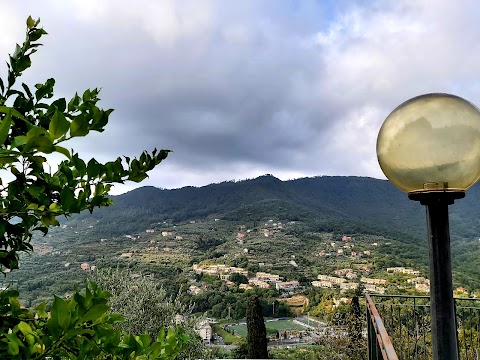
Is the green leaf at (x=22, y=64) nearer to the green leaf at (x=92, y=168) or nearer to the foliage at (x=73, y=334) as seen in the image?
the green leaf at (x=92, y=168)

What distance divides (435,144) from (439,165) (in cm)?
7

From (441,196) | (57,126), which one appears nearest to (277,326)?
(441,196)

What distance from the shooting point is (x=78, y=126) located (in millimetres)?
584

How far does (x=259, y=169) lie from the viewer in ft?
143

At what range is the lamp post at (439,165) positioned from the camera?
4.56ft

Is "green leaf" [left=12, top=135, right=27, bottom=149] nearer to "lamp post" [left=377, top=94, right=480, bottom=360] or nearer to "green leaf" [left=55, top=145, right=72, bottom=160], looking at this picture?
"green leaf" [left=55, top=145, right=72, bottom=160]

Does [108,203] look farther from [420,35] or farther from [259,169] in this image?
[259,169]

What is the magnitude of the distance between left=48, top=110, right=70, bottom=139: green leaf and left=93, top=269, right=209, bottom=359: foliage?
9063 mm

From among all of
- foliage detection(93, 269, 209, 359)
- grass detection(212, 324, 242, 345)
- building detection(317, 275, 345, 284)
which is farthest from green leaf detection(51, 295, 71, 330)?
building detection(317, 275, 345, 284)

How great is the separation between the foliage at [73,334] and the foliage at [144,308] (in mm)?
8655

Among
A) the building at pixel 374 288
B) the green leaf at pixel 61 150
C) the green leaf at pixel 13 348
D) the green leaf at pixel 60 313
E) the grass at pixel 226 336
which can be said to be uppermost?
the green leaf at pixel 61 150

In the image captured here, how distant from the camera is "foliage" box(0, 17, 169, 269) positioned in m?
0.58

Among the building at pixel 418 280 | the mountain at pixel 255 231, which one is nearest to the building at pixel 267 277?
the mountain at pixel 255 231

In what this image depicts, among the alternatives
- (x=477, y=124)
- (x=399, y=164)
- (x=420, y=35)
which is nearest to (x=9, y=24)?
(x=399, y=164)
